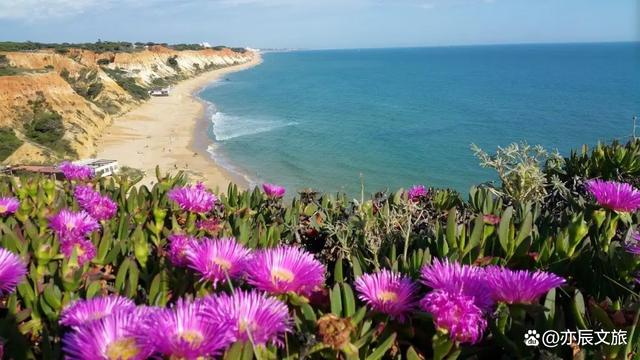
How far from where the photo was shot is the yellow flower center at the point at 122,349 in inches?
37.1

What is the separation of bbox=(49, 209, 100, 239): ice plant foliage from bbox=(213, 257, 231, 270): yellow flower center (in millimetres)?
792

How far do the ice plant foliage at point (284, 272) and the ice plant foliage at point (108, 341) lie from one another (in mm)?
304

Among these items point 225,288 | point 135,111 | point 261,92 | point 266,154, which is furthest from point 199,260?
point 261,92

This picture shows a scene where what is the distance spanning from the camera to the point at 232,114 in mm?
43656

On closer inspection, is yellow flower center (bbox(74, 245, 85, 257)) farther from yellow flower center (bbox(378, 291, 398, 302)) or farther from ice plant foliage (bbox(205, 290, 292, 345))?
yellow flower center (bbox(378, 291, 398, 302))

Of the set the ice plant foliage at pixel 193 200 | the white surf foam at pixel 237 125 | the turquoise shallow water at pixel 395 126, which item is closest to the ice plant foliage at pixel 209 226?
the ice plant foliage at pixel 193 200

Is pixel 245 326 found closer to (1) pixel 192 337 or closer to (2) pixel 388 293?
(1) pixel 192 337

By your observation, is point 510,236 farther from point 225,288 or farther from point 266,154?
point 266,154

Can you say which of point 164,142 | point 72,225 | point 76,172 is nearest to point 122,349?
point 72,225

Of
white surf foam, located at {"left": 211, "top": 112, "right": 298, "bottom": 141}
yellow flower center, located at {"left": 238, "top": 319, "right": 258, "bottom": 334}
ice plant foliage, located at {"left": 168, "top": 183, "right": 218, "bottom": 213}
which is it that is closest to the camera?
yellow flower center, located at {"left": 238, "top": 319, "right": 258, "bottom": 334}

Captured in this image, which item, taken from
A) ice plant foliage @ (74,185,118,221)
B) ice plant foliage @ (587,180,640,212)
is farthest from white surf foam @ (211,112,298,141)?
ice plant foliage @ (587,180,640,212)

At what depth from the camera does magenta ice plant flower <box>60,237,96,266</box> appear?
173cm

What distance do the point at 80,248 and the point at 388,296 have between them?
3.55 ft

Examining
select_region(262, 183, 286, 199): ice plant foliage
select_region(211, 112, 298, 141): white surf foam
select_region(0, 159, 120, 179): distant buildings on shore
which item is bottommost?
select_region(211, 112, 298, 141): white surf foam
